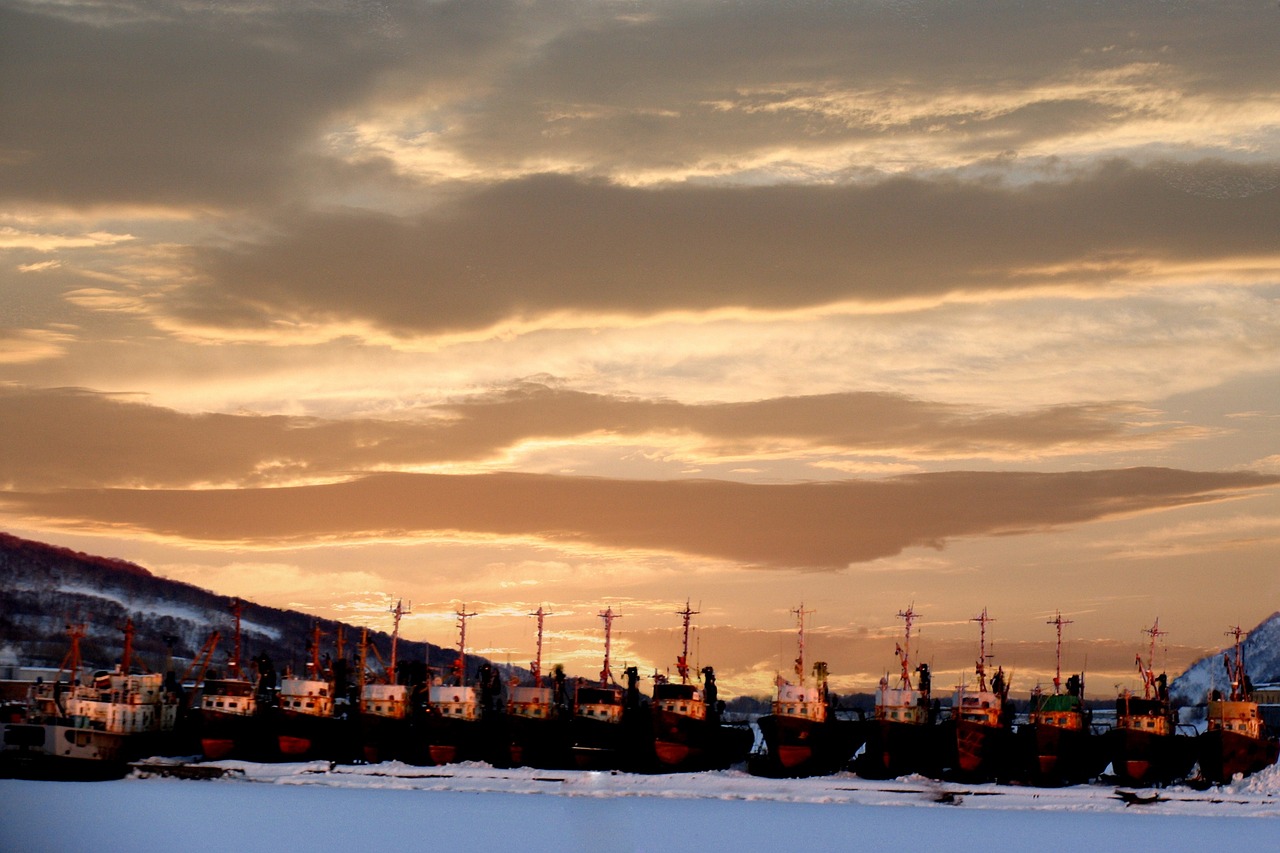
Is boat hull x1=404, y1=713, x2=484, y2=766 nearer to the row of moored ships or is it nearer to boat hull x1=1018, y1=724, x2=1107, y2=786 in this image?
the row of moored ships

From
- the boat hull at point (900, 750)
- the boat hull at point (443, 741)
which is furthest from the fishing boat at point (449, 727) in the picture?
the boat hull at point (900, 750)

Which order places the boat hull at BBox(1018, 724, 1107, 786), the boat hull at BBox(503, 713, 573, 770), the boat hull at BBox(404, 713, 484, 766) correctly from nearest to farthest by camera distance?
the boat hull at BBox(1018, 724, 1107, 786), the boat hull at BBox(404, 713, 484, 766), the boat hull at BBox(503, 713, 573, 770)

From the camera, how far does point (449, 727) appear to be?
397 feet

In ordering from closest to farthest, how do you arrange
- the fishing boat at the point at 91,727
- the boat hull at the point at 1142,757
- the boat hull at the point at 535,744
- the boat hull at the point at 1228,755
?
the fishing boat at the point at 91,727, the boat hull at the point at 1228,755, the boat hull at the point at 1142,757, the boat hull at the point at 535,744

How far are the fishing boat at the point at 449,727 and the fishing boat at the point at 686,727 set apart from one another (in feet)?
44.2

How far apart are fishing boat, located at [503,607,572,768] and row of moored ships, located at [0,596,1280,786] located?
10 cm

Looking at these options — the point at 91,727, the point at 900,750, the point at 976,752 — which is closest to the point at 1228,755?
the point at 976,752

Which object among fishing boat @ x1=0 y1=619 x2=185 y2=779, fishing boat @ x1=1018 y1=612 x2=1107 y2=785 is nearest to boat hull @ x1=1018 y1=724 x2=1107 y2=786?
fishing boat @ x1=1018 y1=612 x2=1107 y2=785

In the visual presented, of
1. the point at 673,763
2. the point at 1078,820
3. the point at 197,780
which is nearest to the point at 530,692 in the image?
the point at 673,763

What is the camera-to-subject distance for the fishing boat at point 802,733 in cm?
11775

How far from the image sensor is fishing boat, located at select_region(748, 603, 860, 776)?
117750 mm

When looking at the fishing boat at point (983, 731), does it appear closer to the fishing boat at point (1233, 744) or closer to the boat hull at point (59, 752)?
the fishing boat at point (1233, 744)

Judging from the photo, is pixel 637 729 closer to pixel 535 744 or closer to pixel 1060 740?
pixel 535 744

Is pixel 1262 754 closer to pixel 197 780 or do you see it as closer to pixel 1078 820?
pixel 1078 820
